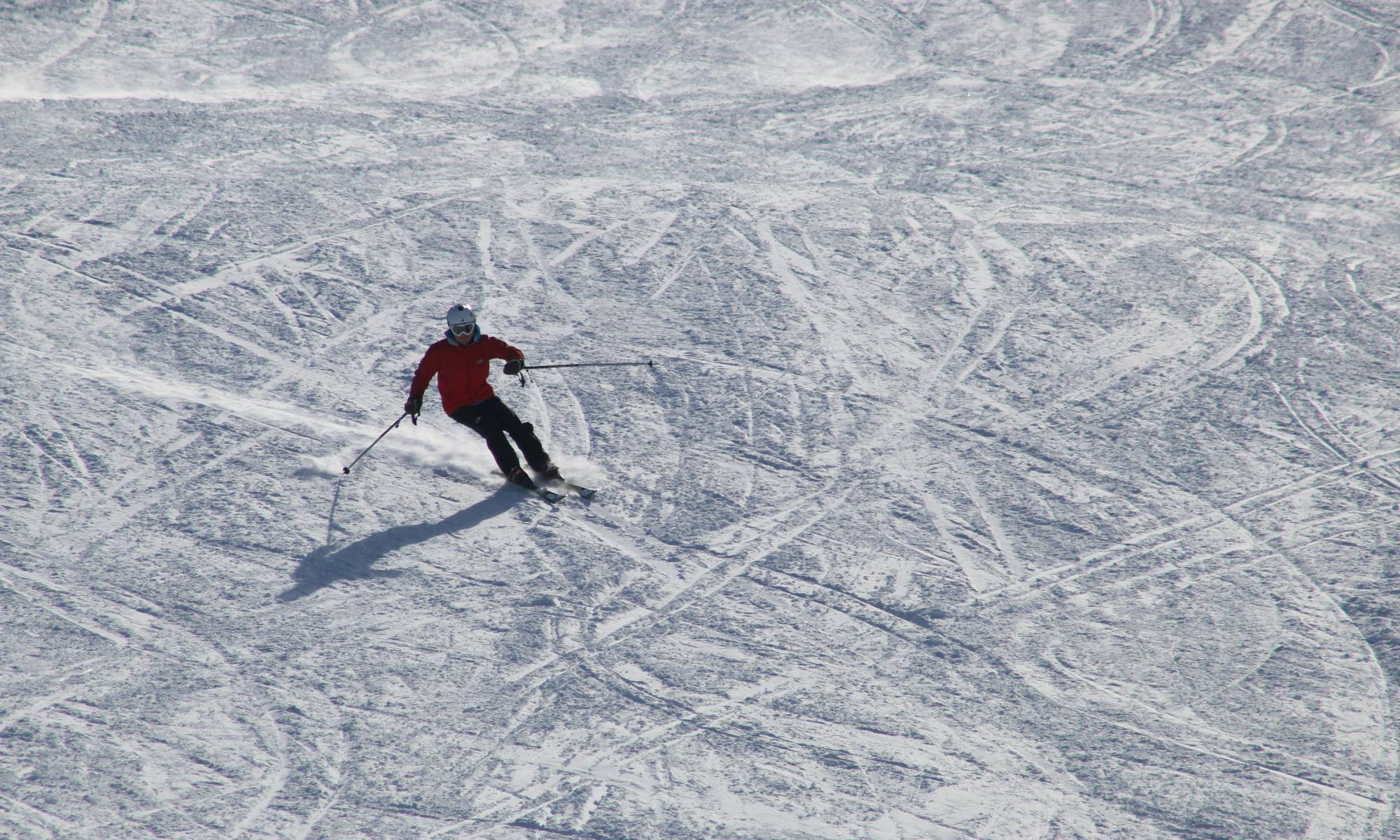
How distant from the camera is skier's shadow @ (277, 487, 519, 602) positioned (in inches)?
252

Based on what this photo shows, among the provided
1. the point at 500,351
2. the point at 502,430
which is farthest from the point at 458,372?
the point at 502,430

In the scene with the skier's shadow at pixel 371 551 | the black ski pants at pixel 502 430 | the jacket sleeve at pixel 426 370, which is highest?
the jacket sleeve at pixel 426 370

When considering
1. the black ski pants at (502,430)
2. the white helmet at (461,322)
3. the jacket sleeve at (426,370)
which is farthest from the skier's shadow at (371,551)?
the white helmet at (461,322)

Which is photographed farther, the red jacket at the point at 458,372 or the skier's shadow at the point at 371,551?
the red jacket at the point at 458,372

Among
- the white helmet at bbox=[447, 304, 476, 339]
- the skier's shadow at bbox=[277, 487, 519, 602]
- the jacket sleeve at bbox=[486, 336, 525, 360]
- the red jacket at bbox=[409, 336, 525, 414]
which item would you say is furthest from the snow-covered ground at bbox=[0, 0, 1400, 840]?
the white helmet at bbox=[447, 304, 476, 339]

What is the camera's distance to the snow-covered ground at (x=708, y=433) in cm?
542

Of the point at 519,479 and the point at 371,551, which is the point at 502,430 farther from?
the point at 371,551

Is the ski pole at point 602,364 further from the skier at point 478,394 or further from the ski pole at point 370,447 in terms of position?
the ski pole at point 370,447

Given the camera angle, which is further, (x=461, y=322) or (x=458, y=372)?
(x=458, y=372)

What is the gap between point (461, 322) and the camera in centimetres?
683

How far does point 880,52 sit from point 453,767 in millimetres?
10305

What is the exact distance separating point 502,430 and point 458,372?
48cm

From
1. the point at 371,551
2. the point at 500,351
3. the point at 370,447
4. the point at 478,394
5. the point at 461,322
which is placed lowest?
the point at 371,551

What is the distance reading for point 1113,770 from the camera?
5.44 m
